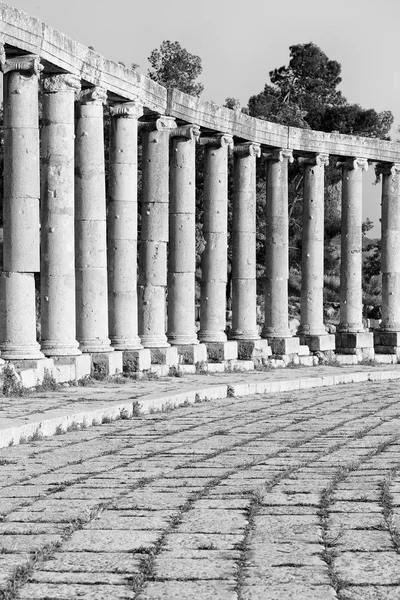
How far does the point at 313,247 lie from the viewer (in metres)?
43.8

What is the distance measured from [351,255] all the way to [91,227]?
16799mm

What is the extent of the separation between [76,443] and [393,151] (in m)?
30.4

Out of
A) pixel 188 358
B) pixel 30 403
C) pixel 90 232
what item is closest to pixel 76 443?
pixel 30 403

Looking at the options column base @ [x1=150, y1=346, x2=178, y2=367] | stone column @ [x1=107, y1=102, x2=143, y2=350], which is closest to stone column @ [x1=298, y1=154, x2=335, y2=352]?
column base @ [x1=150, y1=346, x2=178, y2=367]

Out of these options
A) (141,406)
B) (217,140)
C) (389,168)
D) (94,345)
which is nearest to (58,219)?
(94,345)

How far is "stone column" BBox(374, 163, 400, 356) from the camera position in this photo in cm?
4628

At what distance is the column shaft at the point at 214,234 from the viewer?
37750mm

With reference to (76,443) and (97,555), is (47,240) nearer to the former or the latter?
(76,443)

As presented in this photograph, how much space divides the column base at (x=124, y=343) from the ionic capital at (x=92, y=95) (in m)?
5.84

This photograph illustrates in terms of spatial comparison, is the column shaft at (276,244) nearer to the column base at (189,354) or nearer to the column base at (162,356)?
the column base at (189,354)

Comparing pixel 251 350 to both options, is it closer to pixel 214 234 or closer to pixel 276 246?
pixel 214 234

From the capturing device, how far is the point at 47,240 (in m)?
28.2

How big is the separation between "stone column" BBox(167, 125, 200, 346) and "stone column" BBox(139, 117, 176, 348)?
4.79ft

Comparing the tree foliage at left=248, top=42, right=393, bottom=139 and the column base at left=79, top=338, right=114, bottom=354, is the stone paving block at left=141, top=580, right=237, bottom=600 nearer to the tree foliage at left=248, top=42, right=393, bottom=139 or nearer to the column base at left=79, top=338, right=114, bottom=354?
the column base at left=79, top=338, right=114, bottom=354
